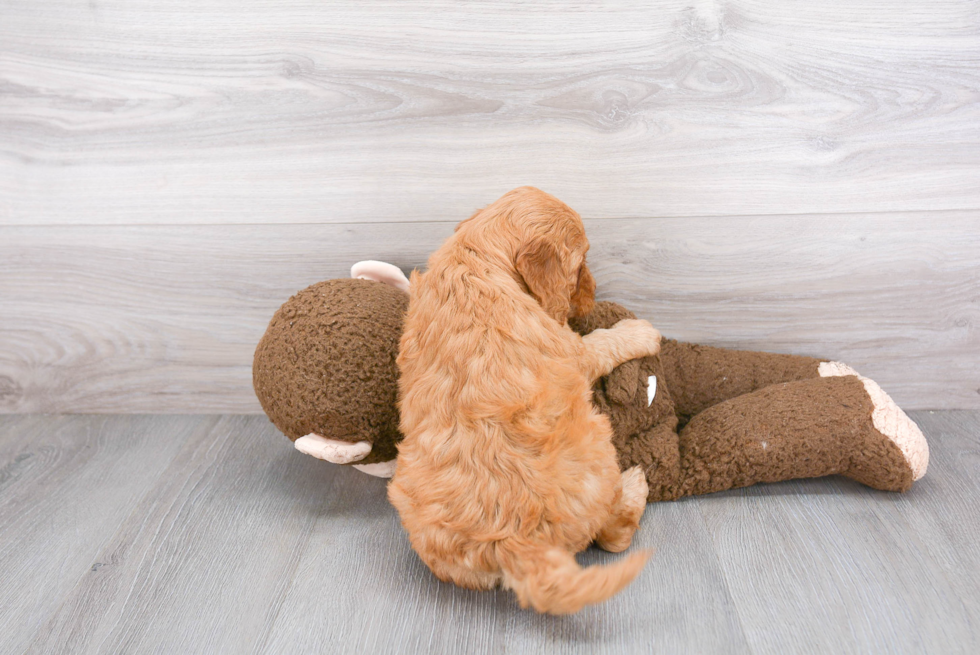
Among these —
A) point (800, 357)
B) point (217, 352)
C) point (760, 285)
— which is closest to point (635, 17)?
point (760, 285)

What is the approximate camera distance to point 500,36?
1.48m

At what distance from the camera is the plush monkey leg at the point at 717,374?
1.57m

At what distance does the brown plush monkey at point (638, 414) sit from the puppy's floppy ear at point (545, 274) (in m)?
0.21

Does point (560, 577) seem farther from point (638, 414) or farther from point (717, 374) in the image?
point (717, 374)

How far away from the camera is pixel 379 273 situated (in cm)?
155

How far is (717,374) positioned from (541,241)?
65cm

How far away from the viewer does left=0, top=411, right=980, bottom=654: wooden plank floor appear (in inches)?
43.4

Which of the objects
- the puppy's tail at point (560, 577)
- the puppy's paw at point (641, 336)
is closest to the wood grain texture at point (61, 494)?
the puppy's tail at point (560, 577)

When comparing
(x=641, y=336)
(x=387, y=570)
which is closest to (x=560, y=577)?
(x=387, y=570)

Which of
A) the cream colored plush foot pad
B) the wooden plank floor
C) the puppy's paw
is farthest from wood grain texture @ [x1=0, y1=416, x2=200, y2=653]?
the cream colored plush foot pad

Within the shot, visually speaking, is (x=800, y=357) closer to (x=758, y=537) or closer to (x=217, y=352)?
(x=758, y=537)

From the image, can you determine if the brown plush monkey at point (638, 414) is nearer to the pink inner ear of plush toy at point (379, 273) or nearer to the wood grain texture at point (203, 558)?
the pink inner ear of plush toy at point (379, 273)

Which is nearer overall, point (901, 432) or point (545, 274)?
point (545, 274)

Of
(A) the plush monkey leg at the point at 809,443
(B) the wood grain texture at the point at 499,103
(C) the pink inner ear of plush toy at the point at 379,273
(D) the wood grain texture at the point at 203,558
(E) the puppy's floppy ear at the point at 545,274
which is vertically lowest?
(D) the wood grain texture at the point at 203,558
